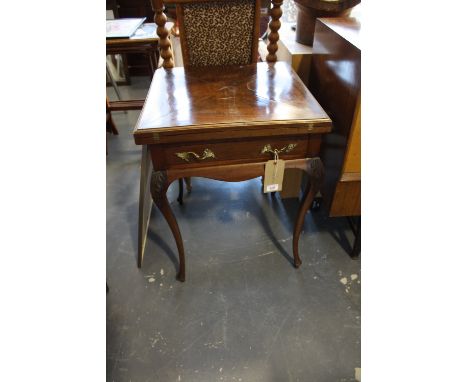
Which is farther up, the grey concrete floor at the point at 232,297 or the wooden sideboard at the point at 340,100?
the wooden sideboard at the point at 340,100

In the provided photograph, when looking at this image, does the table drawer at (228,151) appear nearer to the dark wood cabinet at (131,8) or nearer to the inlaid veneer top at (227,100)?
the inlaid veneer top at (227,100)

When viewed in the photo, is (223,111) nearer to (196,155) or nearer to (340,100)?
(196,155)

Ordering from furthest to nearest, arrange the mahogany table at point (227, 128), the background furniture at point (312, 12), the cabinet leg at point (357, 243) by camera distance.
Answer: the cabinet leg at point (357, 243)
the background furniture at point (312, 12)
the mahogany table at point (227, 128)

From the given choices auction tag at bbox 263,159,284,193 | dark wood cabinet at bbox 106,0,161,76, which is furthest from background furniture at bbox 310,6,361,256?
dark wood cabinet at bbox 106,0,161,76

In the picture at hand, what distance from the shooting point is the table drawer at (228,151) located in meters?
0.87

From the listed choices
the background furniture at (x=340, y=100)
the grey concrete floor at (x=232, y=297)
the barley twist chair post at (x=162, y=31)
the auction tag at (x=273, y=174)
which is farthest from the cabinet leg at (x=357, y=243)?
the barley twist chair post at (x=162, y=31)

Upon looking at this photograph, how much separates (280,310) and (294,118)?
2.48ft

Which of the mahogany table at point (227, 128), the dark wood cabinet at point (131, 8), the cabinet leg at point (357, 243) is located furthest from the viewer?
the dark wood cabinet at point (131, 8)

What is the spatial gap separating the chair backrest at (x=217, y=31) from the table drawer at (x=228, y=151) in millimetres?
531

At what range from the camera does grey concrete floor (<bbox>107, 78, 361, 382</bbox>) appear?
1006 mm

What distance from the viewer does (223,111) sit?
0.87 meters

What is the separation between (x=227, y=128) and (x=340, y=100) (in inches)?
16.9

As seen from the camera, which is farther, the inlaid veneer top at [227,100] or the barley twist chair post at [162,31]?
the barley twist chair post at [162,31]

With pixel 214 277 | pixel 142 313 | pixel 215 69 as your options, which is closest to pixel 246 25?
pixel 215 69
